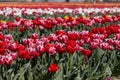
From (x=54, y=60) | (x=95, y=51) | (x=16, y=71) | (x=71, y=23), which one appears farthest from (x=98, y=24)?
(x=16, y=71)

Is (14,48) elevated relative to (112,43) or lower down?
elevated

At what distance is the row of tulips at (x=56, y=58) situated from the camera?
5.03 metres

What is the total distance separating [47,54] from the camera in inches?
240

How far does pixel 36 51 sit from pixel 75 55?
104cm

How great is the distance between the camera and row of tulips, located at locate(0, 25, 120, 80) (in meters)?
5.03

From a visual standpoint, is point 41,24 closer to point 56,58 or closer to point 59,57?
point 59,57

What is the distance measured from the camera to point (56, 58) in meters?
6.13

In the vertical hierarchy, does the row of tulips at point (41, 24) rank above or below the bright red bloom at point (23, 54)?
below

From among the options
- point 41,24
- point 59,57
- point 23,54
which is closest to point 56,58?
point 59,57

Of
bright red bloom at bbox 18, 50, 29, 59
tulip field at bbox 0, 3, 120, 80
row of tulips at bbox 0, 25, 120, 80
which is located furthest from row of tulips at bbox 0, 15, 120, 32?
bright red bloom at bbox 18, 50, 29, 59

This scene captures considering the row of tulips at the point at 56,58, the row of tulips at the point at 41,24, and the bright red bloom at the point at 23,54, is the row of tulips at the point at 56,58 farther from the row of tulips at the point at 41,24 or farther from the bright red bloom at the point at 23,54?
the row of tulips at the point at 41,24

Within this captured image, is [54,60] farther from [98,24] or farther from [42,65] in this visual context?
[98,24]

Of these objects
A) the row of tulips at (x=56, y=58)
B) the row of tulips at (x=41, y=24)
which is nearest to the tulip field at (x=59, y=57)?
the row of tulips at (x=56, y=58)

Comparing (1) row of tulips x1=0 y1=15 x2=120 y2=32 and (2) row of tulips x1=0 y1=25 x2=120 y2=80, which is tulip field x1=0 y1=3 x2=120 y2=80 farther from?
(1) row of tulips x1=0 y1=15 x2=120 y2=32
